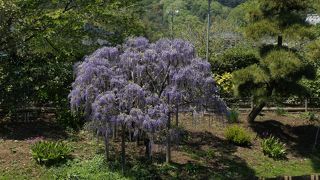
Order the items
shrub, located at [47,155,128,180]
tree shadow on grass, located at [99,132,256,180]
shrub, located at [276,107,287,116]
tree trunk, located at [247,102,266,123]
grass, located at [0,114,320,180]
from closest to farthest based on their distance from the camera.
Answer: shrub, located at [47,155,128,180] < grass, located at [0,114,320,180] < tree shadow on grass, located at [99,132,256,180] < tree trunk, located at [247,102,266,123] < shrub, located at [276,107,287,116]

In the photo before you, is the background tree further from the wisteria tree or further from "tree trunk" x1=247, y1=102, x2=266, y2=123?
the wisteria tree

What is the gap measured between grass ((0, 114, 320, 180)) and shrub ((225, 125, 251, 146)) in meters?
0.21

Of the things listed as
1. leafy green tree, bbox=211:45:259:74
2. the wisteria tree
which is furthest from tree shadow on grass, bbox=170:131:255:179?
leafy green tree, bbox=211:45:259:74

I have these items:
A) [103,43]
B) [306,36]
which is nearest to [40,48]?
[103,43]

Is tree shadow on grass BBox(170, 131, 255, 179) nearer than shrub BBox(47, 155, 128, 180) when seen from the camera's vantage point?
No

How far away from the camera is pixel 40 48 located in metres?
18.9

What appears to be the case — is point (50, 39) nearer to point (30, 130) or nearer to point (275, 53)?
point (30, 130)

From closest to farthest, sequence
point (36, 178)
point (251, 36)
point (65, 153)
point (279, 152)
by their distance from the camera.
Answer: point (36, 178) → point (65, 153) → point (279, 152) → point (251, 36)

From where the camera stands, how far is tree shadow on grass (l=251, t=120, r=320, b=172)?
57.1 ft

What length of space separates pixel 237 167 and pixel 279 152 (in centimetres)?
200

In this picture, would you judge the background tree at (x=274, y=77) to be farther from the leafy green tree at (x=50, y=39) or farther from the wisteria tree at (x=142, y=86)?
the leafy green tree at (x=50, y=39)

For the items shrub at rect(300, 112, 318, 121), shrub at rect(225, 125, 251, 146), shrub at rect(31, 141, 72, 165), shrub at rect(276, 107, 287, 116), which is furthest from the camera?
shrub at rect(276, 107, 287, 116)

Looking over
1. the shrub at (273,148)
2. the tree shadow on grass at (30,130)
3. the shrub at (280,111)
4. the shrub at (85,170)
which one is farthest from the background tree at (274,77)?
the tree shadow on grass at (30,130)

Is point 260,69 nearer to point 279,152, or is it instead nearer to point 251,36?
point 251,36
